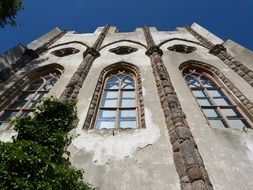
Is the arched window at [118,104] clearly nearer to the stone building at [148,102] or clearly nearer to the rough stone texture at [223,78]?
the stone building at [148,102]

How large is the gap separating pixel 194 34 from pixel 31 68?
8.81 metres

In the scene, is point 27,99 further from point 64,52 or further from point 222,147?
point 222,147

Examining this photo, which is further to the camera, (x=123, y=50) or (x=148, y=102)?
(x=123, y=50)

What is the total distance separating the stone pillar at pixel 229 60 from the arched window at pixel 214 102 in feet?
3.00

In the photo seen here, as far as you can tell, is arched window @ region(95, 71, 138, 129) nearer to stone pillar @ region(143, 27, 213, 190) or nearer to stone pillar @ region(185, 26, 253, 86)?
stone pillar @ region(143, 27, 213, 190)

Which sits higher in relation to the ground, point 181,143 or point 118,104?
point 118,104

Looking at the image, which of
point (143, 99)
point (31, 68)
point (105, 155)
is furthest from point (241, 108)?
point (31, 68)

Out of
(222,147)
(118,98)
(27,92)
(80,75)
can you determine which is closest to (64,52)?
(27,92)

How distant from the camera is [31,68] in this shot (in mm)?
12125

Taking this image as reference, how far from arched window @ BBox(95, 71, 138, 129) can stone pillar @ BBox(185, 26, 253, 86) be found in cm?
392

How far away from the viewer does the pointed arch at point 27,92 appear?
30.9ft

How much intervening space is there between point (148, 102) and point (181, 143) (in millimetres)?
2439

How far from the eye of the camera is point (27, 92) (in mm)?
10773

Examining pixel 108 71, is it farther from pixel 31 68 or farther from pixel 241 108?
pixel 241 108
